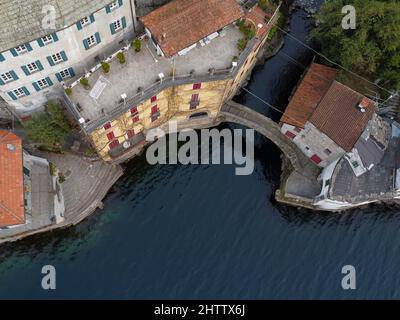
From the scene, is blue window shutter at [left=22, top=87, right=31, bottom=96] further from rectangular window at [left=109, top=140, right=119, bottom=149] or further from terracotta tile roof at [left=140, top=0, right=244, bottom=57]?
terracotta tile roof at [left=140, top=0, right=244, bottom=57]

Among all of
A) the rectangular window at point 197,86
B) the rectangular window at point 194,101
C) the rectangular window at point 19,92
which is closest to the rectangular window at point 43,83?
the rectangular window at point 19,92

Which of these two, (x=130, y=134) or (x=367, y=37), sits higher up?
(x=367, y=37)

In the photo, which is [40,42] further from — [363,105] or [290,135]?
[363,105]

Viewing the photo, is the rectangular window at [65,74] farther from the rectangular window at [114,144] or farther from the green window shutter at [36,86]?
the rectangular window at [114,144]

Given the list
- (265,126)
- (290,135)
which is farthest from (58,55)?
(290,135)

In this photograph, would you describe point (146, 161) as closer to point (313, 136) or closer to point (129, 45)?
point (129, 45)

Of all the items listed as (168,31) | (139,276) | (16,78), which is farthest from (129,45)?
(139,276)
